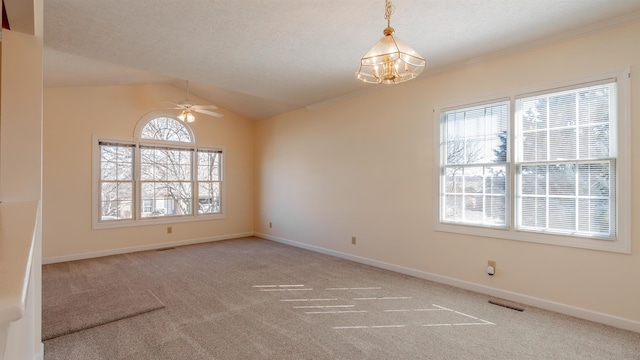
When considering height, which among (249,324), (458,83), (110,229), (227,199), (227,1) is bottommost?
(249,324)

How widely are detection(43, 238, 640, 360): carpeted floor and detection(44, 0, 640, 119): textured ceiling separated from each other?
2.72m

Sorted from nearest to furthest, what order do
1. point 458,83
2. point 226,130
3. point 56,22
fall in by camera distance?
1. point 56,22
2. point 458,83
3. point 226,130

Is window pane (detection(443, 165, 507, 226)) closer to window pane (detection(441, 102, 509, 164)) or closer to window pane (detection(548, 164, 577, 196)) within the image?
window pane (detection(441, 102, 509, 164))

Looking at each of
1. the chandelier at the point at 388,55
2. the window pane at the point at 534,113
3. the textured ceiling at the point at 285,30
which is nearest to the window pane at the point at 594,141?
the window pane at the point at 534,113

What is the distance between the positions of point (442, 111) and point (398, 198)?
130 centimetres

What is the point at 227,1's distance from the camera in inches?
99.5

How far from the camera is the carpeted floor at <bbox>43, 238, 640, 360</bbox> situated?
2463 millimetres

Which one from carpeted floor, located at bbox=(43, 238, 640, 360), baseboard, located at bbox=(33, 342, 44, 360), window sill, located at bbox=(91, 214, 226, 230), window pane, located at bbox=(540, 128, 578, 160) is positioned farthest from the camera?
window sill, located at bbox=(91, 214, 226, 230)

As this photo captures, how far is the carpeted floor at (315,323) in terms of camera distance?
2.46 metres

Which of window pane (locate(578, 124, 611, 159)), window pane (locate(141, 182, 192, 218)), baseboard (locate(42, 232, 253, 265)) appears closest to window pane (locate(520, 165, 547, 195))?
window pane (locate(578, 124, 611, 159))

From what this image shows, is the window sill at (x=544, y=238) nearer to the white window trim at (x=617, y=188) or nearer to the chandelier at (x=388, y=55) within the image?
the white window trim at (x=617, y=188)

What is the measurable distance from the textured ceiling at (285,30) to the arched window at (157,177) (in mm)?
1851

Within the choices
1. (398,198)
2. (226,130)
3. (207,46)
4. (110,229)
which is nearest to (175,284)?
(110,229)

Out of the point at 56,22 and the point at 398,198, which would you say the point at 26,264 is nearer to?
the point at 56,22
